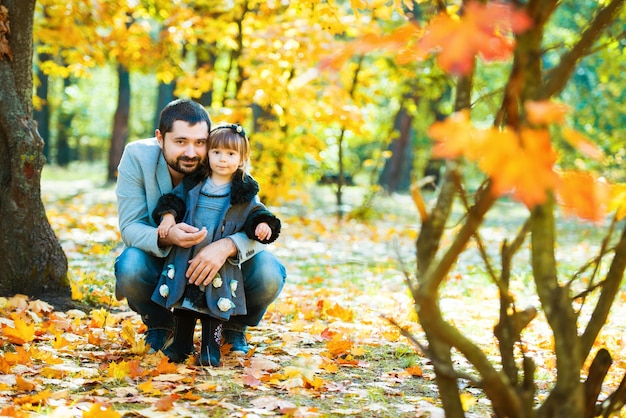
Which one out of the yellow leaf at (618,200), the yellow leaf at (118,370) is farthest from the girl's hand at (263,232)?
the yellow leaf at (618,200)

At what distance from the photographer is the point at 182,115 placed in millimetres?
3354

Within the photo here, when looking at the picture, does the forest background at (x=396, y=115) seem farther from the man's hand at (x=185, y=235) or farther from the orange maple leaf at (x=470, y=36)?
the man's hand at (x=185, y=235)

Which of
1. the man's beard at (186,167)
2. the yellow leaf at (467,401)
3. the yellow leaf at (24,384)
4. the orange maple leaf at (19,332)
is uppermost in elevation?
the man's beard at (186,167)

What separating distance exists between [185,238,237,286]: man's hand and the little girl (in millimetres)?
58

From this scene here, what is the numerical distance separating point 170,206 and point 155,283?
0.38m

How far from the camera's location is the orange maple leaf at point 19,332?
3.23 meters

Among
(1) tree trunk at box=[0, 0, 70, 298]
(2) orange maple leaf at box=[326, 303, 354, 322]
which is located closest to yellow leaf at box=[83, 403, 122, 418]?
(1) tree trunk at box=[0, 0, 70, 298]

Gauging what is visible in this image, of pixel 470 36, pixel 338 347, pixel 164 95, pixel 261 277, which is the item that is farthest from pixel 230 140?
pixel 164 95

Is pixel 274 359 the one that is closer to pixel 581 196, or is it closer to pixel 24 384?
pixel 24 384

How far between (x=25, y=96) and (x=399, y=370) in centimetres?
259

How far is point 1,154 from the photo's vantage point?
4051 millimetres

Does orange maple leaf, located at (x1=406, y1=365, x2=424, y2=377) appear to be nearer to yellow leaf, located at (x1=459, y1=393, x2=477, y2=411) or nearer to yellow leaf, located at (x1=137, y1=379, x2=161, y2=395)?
yellow leaf, located at (x1=459, y1=393, x2=477, y2=411)

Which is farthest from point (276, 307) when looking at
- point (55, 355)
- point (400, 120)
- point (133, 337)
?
point (400, 120)

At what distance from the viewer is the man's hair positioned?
335 centimetres
